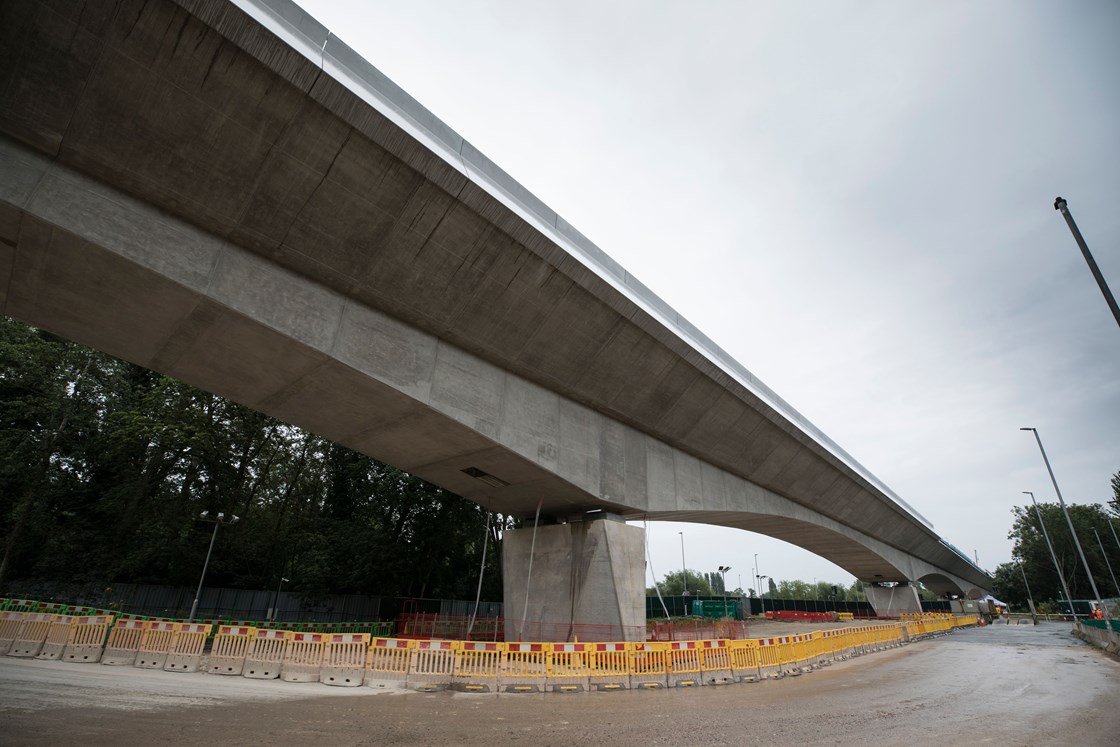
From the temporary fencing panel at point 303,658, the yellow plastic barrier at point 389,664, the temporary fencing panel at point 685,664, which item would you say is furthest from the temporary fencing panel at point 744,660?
the temporary fencing panel at point 303,658

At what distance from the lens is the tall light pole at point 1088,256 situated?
9.16 metres

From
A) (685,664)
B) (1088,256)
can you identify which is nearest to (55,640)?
(685,664)

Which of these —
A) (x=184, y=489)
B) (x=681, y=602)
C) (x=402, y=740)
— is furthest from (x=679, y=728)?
(x=681, y=602)

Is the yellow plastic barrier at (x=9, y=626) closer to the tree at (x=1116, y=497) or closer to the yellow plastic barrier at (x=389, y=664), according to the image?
the yellow plastic barrier at (x=389, y=664)

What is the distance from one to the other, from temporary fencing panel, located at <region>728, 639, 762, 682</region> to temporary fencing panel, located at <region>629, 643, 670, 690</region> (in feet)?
6.88

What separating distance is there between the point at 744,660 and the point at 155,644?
45.7 ft

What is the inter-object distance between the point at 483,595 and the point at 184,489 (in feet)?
69.2

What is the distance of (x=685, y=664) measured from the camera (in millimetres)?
11836

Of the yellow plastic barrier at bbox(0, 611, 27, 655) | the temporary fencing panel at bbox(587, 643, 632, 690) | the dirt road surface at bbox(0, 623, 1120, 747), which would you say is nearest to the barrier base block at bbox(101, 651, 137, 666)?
the dirt road surface at bbox(0, 623, 1120, 747)

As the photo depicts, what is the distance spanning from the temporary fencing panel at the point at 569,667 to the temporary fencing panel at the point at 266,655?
5.57 m

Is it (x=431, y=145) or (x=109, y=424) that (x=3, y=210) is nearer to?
(x=431, y=145)

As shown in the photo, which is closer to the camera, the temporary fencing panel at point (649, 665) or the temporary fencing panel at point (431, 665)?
the temporary fencing panel at point (431, 665)

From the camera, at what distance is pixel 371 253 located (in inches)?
412

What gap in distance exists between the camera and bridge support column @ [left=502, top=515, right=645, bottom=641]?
47.1ft
